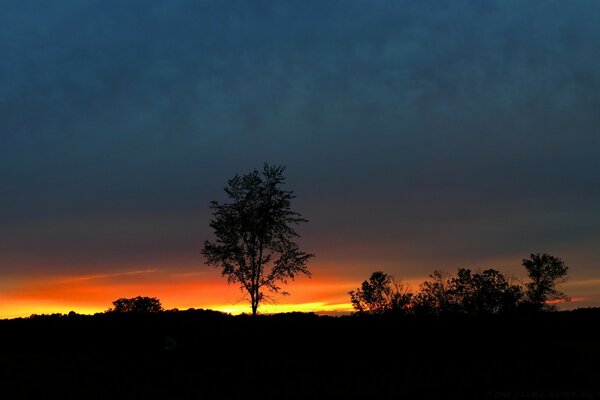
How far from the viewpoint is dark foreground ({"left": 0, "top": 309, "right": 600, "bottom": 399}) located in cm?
2212

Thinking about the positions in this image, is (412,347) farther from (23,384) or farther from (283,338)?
(23,384)

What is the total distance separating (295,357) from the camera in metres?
30.2

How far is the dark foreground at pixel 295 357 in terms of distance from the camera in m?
22.1

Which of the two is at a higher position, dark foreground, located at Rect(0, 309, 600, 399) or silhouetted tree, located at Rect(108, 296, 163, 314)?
silhouetted tree, located at Rect(108, 296, 163, 314)

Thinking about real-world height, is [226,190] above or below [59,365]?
above

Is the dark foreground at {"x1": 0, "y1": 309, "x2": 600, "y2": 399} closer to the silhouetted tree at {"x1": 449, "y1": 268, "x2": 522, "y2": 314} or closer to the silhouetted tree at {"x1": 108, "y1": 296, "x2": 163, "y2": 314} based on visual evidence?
the silhouetted tree at {"x1": 449, "y1": 268, "x2": 522, "y2": 314}

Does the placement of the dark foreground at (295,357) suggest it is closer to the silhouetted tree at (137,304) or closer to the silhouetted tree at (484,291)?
the silhouetted tree at (484,291)

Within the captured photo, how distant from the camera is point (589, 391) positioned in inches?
811

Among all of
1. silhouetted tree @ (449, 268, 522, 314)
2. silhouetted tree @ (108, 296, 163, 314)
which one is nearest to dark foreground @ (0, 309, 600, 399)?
silhouetted tree @ (449, 268, 522, 314)

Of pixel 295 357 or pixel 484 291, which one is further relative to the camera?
pixel 484 291

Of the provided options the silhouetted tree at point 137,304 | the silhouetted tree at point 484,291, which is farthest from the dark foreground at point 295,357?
the silhouetted tree at point 137,304

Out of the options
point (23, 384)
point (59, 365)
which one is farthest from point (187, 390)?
point (59, 365)

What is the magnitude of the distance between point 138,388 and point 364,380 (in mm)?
8871

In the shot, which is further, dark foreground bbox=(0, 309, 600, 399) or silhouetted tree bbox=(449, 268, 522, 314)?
silhouetted tree bbox=(449, 268, 522, 314)
